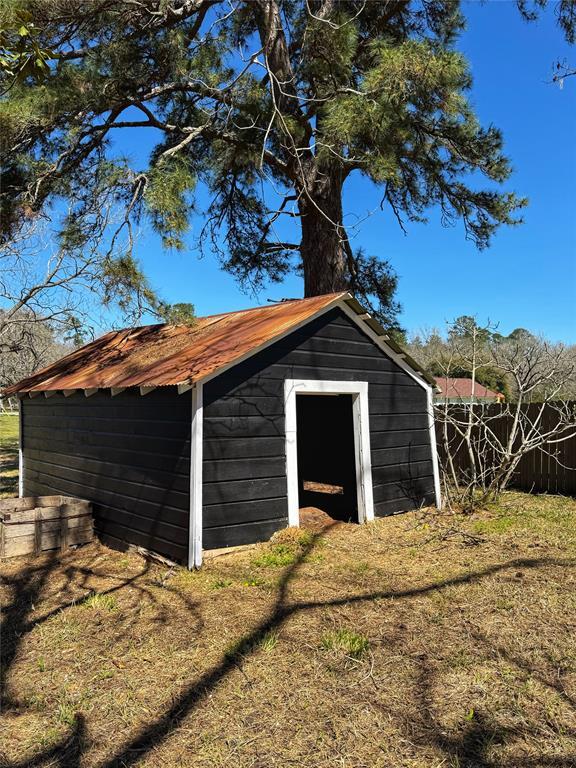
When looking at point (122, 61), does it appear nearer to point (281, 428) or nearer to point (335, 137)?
point (335, 137)

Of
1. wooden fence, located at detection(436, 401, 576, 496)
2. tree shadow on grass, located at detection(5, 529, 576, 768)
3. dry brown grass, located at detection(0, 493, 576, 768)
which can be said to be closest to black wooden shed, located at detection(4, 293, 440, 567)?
dry brown grass, located at detection(0, 493, 576, 768)

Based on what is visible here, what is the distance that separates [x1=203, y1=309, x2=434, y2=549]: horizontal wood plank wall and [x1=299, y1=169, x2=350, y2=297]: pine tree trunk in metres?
3.15

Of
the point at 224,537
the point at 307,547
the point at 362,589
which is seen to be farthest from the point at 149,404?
the point at 362,589

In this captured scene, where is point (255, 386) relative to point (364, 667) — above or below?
above

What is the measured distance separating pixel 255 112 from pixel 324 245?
9.19ft

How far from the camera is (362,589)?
15.9ft

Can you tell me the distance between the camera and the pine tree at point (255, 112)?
7.34 meters

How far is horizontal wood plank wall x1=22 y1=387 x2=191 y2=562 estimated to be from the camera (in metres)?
5.79

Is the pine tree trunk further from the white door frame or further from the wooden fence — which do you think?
the white door frame

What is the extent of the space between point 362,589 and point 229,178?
9.02m

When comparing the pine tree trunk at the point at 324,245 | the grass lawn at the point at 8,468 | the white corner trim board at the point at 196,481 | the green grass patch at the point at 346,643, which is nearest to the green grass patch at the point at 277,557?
the white corner trim board at the point at 196,481

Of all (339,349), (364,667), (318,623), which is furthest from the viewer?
(339,349)

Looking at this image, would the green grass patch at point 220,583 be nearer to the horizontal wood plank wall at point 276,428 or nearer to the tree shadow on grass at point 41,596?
the tree shadow on grass at point 41,596

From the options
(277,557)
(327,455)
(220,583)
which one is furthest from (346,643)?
(327,455)
